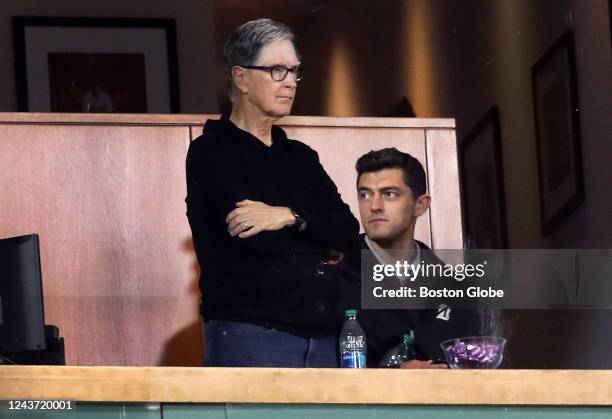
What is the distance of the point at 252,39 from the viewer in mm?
3029

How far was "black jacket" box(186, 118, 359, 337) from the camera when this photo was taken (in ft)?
9.05

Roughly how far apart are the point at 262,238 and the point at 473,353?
1.48ft

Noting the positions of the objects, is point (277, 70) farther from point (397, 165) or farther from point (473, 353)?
point (473, 353)

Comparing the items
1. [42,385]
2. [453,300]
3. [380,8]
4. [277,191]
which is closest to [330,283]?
[277,191]

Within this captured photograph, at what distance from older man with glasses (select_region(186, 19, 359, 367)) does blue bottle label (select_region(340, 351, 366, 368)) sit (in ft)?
0.12

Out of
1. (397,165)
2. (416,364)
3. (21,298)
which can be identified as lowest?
(416,364)

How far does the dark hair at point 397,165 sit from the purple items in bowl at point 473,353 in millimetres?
753

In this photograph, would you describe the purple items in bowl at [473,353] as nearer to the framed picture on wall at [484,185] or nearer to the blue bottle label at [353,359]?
the blue bottle label at [353,359]

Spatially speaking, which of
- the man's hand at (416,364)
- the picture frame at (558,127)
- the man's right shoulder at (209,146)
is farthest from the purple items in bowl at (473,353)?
the picture frame at (558,127)

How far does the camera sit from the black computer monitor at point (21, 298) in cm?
265

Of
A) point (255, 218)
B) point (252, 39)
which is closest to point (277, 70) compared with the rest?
point (252, 39)

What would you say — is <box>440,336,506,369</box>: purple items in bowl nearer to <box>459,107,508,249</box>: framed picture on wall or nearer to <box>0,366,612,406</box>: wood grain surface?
<box>0,366,612,406</box>: wood grain surface

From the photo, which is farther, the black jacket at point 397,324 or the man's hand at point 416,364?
the black jacket at point 397,324

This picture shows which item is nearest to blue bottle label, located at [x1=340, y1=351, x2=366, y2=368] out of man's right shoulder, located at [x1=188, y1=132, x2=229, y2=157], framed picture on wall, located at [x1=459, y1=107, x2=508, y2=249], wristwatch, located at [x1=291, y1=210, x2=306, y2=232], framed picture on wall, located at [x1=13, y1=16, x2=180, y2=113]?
wristwatch, located at [x1=291, y1=210, x2=306, y2=232]
